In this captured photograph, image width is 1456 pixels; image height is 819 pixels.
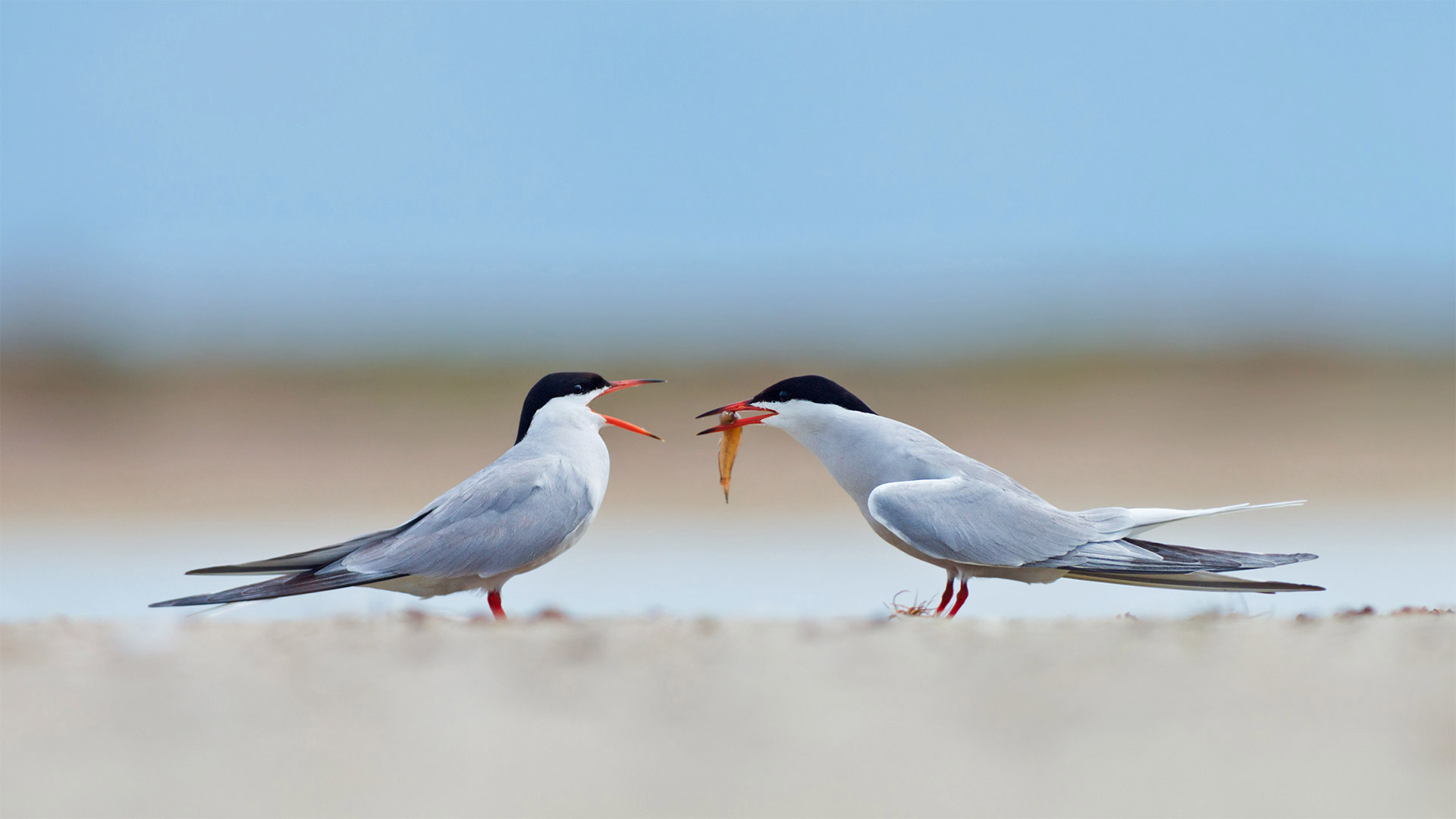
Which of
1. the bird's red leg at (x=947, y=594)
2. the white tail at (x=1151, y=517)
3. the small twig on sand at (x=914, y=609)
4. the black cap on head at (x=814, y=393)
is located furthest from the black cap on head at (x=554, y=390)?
the white tail at (x=1151, y=517)

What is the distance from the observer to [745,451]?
17.7 m

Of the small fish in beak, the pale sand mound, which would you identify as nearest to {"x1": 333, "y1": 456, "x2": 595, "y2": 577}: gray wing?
the pale sand mound

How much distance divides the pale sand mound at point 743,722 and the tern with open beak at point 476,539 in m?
0.68

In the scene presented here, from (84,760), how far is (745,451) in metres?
14.8

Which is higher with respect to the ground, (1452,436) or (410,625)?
(1452,436)

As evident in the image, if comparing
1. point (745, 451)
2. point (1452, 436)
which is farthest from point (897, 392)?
point (1452, 436)

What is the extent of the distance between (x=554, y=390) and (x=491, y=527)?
1.05 meters

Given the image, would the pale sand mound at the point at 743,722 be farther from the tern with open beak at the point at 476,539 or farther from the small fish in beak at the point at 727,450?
the small fish in beak at the point at 727,450

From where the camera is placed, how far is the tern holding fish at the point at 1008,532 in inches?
189

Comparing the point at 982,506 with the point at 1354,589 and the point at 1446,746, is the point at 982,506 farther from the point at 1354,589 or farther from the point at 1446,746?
the point at 1354,589

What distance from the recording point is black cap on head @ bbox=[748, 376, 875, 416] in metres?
5.63

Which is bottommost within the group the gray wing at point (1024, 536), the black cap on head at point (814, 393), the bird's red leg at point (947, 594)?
the bird's red leg at point (947, 594)

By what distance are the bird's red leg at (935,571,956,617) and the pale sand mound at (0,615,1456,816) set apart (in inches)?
41.0

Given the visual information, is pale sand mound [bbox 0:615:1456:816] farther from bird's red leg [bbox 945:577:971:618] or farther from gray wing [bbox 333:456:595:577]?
bird's red leg [bbox 945:577:971:618]
